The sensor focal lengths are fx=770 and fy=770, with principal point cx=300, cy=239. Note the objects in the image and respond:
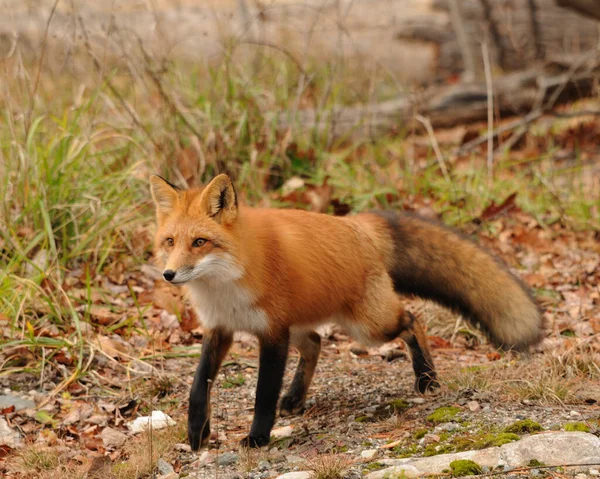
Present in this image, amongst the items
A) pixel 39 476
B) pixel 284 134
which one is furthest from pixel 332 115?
pixel 39 476

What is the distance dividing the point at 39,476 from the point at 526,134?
7522 millimetres

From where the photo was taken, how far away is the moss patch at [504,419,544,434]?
3588 mm

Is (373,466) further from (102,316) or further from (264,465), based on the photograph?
(102,316)

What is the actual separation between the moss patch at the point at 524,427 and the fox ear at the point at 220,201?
1676mm

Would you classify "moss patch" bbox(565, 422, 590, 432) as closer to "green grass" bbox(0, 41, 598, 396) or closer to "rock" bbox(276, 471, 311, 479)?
"rock" bbox(276, 471, 311, 479)

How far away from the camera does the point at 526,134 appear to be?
9562 millimetres

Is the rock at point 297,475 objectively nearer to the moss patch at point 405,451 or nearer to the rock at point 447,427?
the moss patch at point 405,451

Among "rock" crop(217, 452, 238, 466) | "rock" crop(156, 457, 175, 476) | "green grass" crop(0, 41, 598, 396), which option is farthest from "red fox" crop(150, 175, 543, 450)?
"green grass" crop(0, 41, 598, 396)

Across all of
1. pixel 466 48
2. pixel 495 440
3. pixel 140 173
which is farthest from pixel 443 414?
pixel 466 48

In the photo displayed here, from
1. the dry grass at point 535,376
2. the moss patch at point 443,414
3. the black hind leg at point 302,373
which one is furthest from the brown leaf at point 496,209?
the moss patch at point 443,414

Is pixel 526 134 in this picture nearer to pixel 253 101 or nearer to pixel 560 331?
pixel 253 101

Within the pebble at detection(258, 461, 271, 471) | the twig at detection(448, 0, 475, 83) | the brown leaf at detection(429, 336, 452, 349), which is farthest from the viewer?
the twig at detection(448, 0, 475, 83)

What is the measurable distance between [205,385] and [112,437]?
66 cm

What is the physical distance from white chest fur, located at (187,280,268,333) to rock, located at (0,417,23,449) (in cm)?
129
